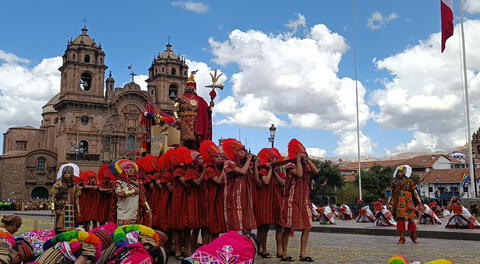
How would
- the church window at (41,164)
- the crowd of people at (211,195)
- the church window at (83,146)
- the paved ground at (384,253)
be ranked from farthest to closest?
the church window at (41,164), the church window at (83,146), the paved ground at (384,253), the crowd of people at (211,195)

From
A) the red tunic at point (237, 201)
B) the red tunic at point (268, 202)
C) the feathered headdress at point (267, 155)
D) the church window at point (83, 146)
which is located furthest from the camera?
the church window at point (83, 146)

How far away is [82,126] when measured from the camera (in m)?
56.2

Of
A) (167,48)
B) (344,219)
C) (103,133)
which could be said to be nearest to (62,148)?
(103,133)

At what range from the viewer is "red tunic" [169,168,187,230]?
7.94 meters

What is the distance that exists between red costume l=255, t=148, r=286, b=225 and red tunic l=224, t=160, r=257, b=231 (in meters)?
0.78

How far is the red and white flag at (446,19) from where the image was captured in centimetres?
1955

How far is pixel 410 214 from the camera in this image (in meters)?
10.9

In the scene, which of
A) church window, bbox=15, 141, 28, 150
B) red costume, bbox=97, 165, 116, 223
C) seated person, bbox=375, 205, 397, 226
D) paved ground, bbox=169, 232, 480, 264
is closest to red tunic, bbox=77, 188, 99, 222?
red costume, bbox=97, 165, 116, 223

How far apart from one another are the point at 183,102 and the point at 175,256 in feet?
14.7

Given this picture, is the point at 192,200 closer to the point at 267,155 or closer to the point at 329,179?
the point at 267,155

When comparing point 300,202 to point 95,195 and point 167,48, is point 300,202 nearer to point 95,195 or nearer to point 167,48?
point 95,195

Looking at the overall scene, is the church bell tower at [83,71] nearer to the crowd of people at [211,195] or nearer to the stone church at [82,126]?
the stone church at [82,126]

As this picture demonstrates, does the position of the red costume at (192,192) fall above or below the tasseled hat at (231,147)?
below

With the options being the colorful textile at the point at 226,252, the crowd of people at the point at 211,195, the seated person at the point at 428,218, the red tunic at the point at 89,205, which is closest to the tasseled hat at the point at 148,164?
the crowd of people at the point at 211,195
